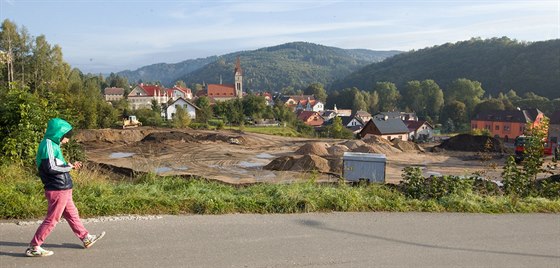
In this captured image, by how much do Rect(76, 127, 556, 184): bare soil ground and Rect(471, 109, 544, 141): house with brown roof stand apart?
29378 millimetres

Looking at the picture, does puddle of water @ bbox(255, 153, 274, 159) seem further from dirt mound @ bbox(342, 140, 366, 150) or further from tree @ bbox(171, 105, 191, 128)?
tree @ bbox(171, 105, 191, 128)

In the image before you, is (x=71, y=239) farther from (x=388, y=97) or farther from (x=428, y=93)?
(x=388, y=97)

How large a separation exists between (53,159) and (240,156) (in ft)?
90.5

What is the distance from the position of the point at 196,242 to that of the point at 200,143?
3334 cm

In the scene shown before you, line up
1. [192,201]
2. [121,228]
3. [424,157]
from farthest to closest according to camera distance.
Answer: [424,157] < [192,201] < [121,228]

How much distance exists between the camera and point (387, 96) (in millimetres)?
119125

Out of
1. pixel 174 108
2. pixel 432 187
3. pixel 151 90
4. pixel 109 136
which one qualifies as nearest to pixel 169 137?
pixel 109 136

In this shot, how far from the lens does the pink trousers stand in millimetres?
4426

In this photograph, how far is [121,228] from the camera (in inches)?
205

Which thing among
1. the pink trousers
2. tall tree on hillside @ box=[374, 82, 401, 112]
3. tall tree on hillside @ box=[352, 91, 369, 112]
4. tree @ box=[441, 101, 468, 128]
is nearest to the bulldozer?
the pink trousers

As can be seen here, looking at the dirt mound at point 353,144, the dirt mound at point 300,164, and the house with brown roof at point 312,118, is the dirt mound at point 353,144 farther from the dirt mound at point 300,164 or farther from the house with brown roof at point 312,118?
the house with brown roof at point 312,118

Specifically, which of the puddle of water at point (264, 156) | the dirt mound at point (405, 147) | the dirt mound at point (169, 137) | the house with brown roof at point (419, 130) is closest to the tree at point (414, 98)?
the house with brown roof at point (419, 130)

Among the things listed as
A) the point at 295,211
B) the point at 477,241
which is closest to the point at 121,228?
the point at 295,211

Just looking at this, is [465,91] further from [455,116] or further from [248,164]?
[248,164]
